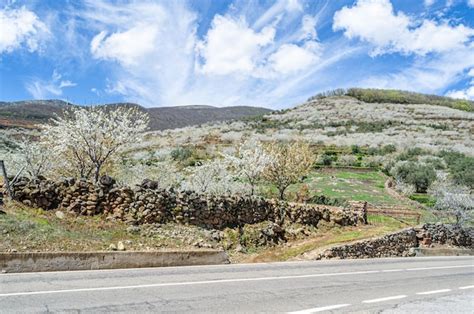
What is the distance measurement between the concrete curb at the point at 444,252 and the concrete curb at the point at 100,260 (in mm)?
14161

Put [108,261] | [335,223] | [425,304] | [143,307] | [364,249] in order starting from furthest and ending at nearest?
[335,223] < [364,249] < [108,261] < [425,304] < [143,307]

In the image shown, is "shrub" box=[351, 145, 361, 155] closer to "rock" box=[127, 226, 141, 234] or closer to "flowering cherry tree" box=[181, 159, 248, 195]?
"flowering cherry tree" box=[181, 159, 248, 195]

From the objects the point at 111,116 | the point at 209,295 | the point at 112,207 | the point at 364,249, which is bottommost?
the point at 364,249

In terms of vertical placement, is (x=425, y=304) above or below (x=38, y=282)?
below

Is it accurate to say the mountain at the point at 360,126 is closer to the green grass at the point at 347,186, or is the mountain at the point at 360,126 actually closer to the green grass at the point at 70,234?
the green grass at the point at 347,186

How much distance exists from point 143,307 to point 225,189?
21556 millimetres

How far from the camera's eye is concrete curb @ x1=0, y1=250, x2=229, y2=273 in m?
10.6

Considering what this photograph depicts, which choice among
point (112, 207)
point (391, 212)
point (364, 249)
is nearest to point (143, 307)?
point (112, 207)

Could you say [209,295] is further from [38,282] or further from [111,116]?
[111,116]

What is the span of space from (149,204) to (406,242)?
14182 millimetres

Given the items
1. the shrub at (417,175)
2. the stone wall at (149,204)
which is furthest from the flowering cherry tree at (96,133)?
the shrub at (417,175)

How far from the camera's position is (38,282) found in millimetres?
9062

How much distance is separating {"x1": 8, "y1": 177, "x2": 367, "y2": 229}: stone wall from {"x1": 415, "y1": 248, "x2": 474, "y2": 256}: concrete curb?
7.30 m

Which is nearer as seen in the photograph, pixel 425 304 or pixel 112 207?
pixel 425 304
